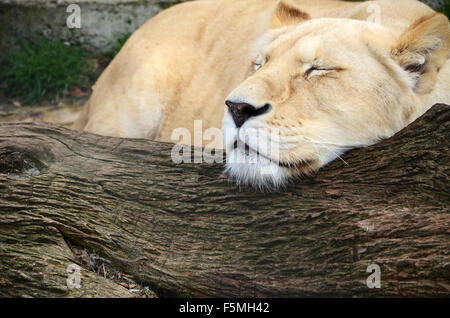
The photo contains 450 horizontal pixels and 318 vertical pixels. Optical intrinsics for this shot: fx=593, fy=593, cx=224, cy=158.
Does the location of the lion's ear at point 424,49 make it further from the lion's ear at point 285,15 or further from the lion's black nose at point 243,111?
the lion's ear at point 285,15

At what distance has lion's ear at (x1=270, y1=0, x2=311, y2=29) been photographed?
3.84m

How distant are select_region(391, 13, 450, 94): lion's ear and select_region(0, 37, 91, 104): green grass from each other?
519cm

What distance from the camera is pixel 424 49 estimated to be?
2.98 m

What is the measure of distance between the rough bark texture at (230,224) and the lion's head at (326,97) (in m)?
0.12

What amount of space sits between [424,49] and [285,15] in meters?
1.14

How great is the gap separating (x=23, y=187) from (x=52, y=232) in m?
0.30

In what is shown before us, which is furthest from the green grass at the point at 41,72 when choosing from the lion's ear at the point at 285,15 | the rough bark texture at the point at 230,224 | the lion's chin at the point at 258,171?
the lion's chin at the point at 258,171

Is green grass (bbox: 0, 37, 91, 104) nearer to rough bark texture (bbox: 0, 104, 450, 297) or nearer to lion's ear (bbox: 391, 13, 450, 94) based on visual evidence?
rough bark texture (bbox: 0, 104, 450, 297)

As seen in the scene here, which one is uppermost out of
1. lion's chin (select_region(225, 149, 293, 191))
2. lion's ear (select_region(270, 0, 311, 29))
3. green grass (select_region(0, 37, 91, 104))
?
green grass (select_region(0, 37, 91, 104))

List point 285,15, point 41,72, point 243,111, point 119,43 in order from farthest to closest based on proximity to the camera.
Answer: point 119,43 < point 41,72 < point 285,15 < point 243,111

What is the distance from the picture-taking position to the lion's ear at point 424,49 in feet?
9.61

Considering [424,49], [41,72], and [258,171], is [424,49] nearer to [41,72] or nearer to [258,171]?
[258,171]

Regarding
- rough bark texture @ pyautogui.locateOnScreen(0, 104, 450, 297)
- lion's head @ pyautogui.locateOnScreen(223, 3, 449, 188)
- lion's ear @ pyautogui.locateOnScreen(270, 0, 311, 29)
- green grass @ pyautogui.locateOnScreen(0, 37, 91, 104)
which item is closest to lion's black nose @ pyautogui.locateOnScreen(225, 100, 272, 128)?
lion's head @ pyautogui.locateOnScreen(223, 3, 449, 188)

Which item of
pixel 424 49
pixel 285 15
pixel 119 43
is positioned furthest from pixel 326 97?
pixel 119 43
